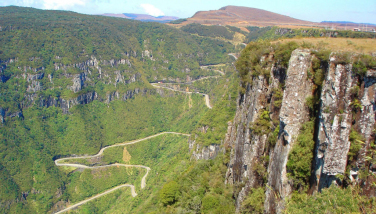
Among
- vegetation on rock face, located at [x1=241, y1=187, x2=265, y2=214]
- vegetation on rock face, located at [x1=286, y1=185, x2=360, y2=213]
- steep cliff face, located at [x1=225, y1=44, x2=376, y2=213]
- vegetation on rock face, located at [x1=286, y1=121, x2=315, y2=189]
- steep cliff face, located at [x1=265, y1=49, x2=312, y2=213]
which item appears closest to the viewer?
vegetation on rock face, located at [x1=286, y1=185, x2=360, y2=213]

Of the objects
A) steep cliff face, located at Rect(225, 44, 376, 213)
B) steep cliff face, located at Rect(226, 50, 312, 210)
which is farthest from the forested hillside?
steep cliff face, located at Rect(225, 44, 376, 213)

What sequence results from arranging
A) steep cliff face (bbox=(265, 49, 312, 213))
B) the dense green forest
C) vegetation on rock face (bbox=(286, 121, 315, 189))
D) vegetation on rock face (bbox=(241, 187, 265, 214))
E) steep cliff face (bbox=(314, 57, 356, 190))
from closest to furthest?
steep cliff face (bbox=(314, 57, 356, 190)) → vegetation on rock face (bbox=(286, 121, 315, 189)) → steep cliff face (bbox=(265, 49, 312, 213)) → vegetation on rock face (bbox=(241, 187, 265, 214)) → the dense green forest

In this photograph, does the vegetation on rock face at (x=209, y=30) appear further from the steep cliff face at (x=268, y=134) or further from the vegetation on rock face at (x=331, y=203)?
the vegetation on rock face at (x=331, y=203)

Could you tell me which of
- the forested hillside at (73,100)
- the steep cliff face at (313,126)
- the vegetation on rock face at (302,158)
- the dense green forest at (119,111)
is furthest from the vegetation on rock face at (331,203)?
the forested hillside at (73,100)

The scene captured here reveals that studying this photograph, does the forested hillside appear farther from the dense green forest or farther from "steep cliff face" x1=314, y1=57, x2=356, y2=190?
"steep cliff face" x1=314, y1=57, x2=356, y2=190

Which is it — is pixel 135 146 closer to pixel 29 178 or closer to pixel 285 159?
pixel 29 178

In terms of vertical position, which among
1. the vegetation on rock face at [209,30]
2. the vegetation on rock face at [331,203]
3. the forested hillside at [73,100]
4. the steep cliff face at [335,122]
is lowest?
the forested hillside at [73,100]

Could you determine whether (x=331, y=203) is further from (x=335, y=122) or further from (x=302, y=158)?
(x=335, y=122)

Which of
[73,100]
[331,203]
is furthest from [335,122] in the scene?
[73,100]
